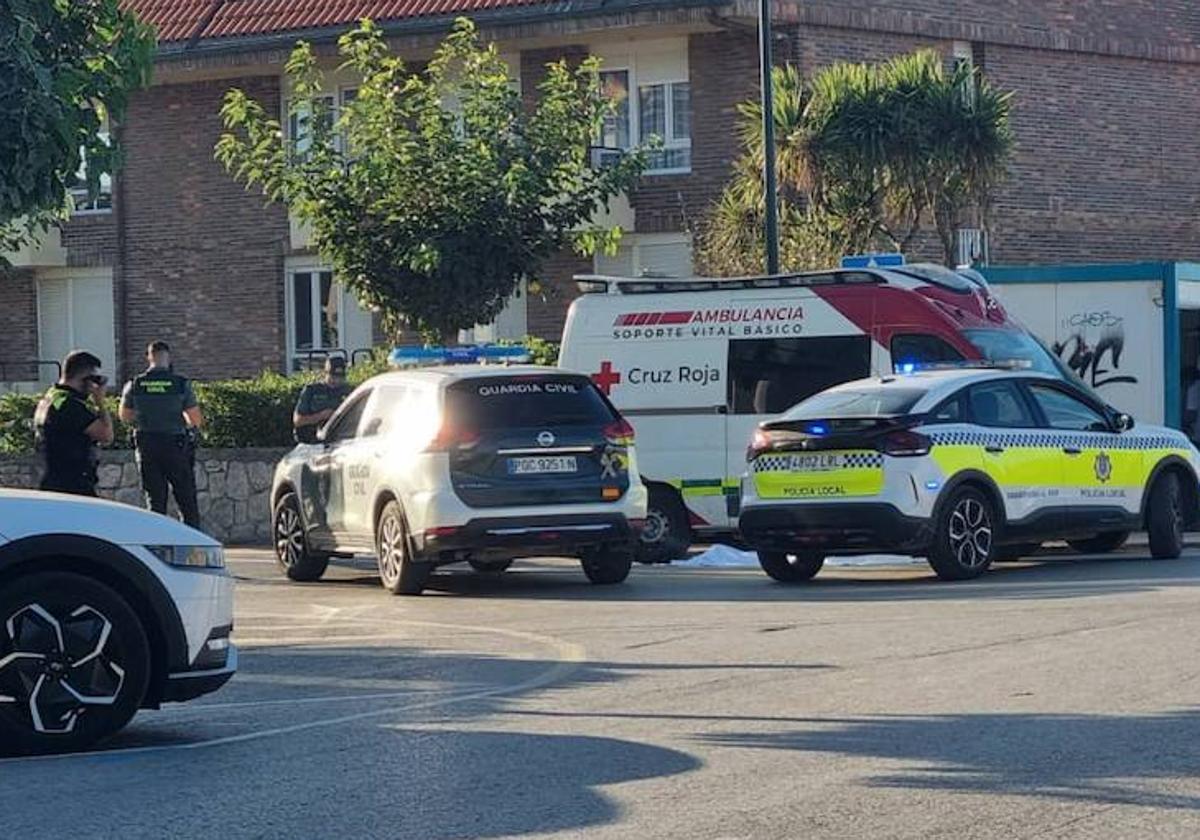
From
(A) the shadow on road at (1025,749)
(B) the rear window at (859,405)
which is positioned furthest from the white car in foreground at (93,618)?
(B) the rear window at (859,405)

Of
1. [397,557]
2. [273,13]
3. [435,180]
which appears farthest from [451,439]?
[273,13]

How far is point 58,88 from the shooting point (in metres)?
12.6

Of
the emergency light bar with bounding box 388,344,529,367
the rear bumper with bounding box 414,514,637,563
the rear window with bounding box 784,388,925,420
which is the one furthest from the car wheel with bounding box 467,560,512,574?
the rear window with bounding box 784,388,925,420

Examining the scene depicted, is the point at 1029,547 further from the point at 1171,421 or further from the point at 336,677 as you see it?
the point at 336,677

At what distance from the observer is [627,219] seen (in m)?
31.0

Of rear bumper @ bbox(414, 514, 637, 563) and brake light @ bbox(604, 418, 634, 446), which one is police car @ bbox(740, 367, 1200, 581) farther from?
rear bumper @ bbox(414, 514, 637, 563)

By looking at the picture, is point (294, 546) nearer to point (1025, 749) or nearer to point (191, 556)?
point (191, 556)

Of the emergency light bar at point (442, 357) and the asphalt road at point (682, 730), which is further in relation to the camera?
Answer: the emergency light bar at point (442, 357)

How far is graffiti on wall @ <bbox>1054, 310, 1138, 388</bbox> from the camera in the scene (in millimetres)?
23844

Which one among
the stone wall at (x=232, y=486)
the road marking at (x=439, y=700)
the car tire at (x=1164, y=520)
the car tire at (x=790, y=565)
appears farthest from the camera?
the stone wall at (x=232, y=486)

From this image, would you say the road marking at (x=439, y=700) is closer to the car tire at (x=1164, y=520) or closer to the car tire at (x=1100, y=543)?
the car tire at (x=1164, y=520)

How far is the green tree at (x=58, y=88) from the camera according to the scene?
12328 mm

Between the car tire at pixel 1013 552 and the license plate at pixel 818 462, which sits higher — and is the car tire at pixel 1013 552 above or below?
below

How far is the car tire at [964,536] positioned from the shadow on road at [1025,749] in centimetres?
697
